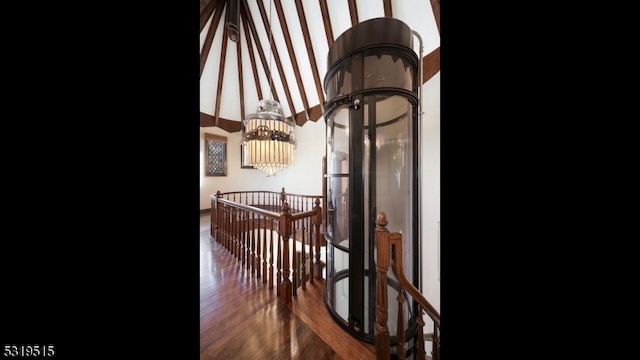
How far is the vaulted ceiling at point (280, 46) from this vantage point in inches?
115

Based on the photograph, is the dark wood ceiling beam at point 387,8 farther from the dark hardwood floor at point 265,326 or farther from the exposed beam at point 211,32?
the exposed beam at point 211,32

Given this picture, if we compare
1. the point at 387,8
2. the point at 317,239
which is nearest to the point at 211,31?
the point at 387,8

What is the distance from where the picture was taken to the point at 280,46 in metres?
4.93

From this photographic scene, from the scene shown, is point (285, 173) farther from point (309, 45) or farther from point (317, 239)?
point (317, 239)

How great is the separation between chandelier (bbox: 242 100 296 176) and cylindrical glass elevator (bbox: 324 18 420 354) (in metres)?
1.47

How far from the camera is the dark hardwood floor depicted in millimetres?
1433

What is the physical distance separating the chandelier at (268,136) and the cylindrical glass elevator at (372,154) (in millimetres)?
1469

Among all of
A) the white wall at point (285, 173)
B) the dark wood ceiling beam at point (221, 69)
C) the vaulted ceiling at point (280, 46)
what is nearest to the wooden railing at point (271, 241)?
the white wall at point (285, 173)

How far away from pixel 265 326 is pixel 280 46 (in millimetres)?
5662
